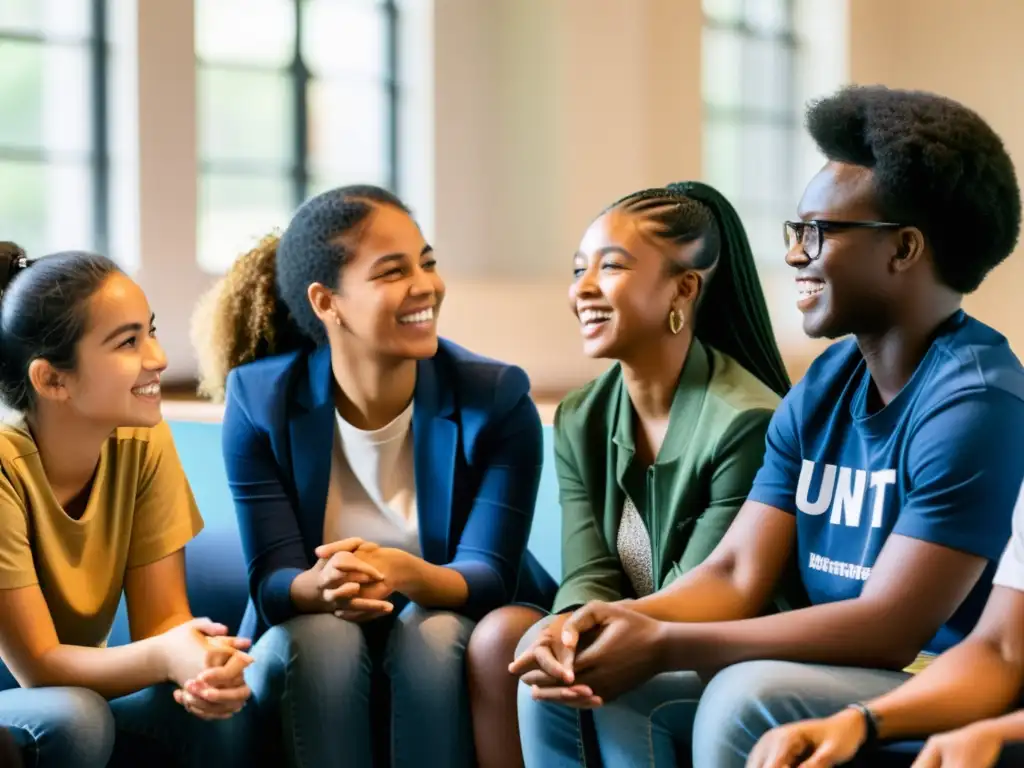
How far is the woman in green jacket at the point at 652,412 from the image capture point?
255 cm

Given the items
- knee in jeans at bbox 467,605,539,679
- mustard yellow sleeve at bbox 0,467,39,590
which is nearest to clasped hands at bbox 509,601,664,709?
knee in jeans at bbox 467,605,539,679

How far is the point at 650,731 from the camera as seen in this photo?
2.22 m

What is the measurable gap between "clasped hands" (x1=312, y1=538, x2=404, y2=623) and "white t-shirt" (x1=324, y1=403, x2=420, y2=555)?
237 millimetres

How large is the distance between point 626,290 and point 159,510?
944 millimetres

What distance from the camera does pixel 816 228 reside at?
2.23m

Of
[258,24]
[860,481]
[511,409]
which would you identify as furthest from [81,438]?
[258,24]

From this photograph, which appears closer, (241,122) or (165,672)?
(165,672)

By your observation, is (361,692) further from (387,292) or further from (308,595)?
(387,292)

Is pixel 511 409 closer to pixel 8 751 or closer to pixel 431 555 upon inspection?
pixel 431 555

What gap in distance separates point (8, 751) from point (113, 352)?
0.73m

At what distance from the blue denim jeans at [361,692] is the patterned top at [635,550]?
35 cm

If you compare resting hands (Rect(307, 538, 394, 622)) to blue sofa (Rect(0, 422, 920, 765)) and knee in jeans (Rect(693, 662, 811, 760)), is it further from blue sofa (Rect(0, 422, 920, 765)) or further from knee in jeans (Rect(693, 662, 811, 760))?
knee in jeans (Rect(693, 662, 811, 760))

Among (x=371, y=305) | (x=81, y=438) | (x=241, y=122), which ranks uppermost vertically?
(x=241, y=122)

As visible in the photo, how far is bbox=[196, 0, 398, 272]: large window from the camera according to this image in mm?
5230
